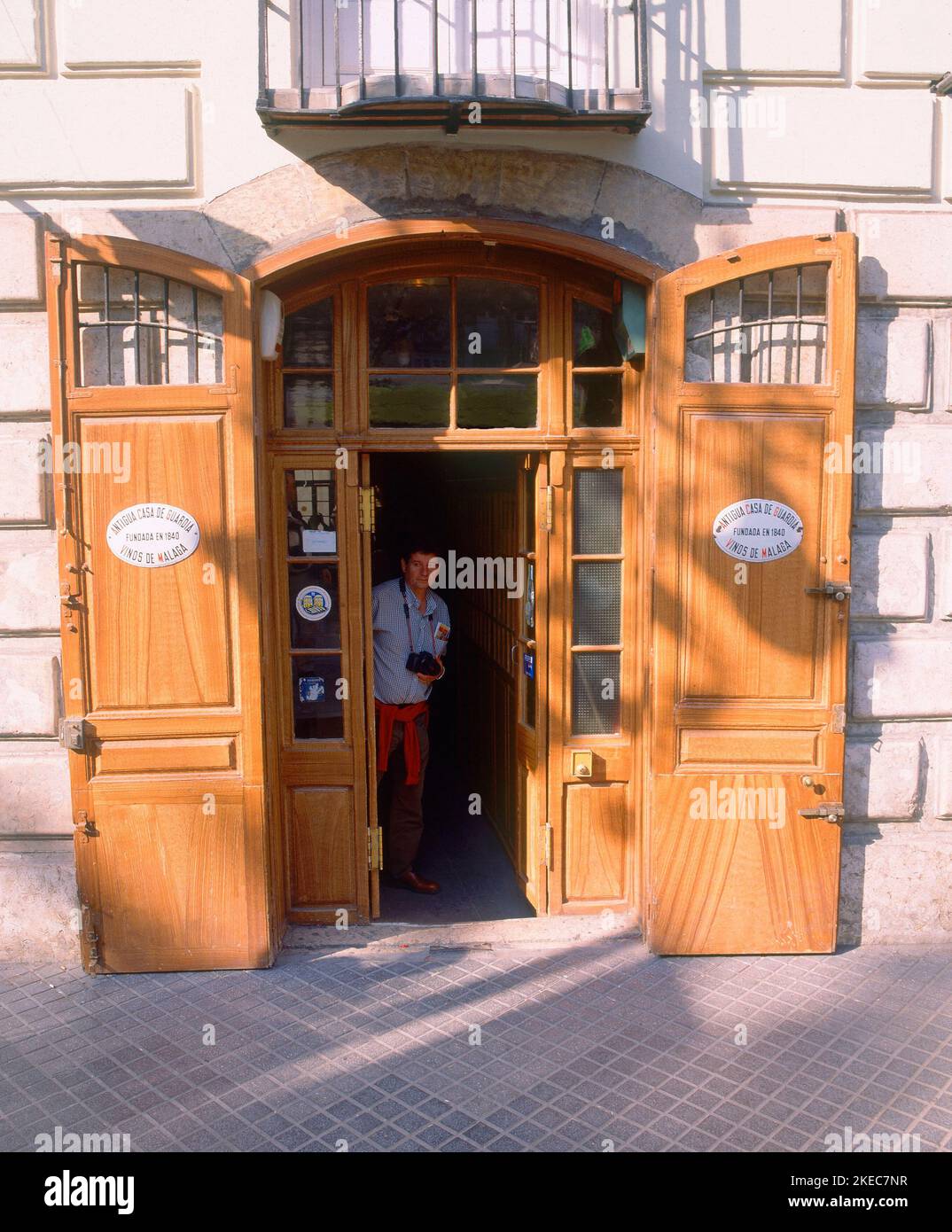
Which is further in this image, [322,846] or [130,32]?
[322,846]

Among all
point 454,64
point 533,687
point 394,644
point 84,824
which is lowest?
point 84,824

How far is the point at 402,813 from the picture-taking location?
19.2 ft

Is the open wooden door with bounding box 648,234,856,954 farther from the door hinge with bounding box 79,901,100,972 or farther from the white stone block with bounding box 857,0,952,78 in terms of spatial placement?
the door hinge with bounding box 79,901,100,972

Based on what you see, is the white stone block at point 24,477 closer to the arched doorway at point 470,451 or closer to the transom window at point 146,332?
the transom window at point 146,332

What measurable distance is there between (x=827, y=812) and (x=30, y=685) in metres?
4.05

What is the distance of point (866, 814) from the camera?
510 cm

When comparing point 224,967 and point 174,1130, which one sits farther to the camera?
point 224,967

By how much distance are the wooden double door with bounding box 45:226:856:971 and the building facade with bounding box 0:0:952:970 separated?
0.02 metres

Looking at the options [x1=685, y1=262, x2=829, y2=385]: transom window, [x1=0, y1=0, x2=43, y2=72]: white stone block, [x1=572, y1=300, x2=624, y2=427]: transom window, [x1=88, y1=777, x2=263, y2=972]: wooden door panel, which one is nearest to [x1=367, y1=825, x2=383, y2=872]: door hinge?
[x1=88, y1=777, x2=263, y2=972]: wooden door panel

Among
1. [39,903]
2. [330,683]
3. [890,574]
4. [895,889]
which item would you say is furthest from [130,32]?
[895,889]

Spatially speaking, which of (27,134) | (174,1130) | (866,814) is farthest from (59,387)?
(866,814)

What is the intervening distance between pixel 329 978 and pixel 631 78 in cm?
467

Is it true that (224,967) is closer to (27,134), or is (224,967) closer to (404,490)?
(27,134)

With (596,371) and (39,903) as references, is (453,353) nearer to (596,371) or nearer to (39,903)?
(596,371)
